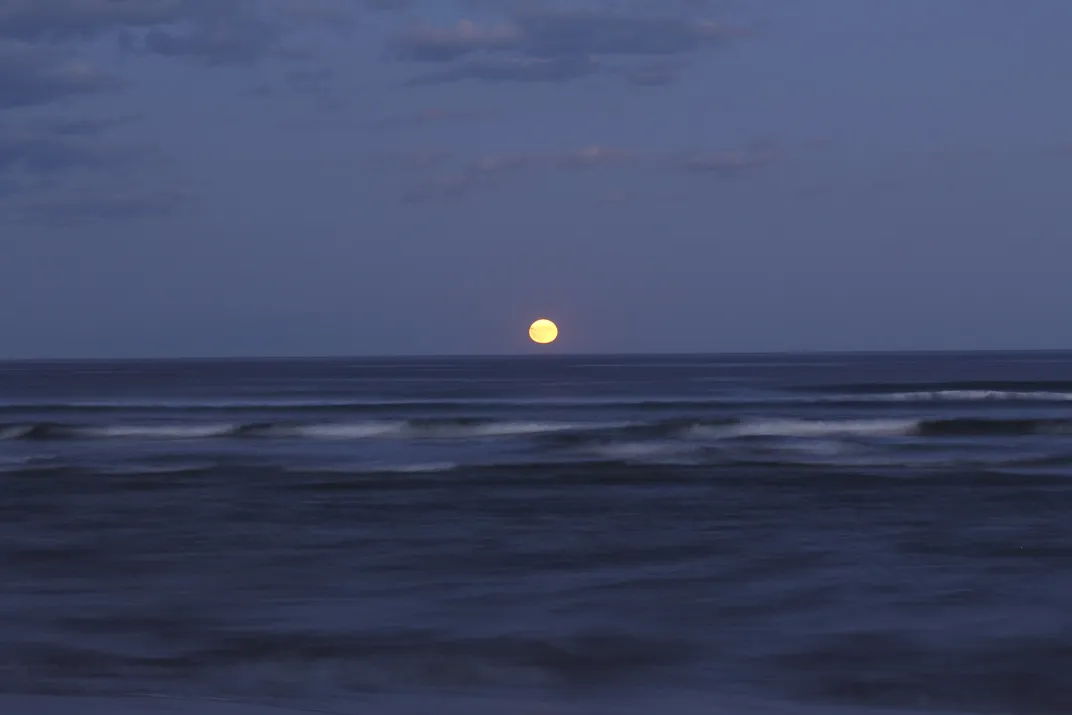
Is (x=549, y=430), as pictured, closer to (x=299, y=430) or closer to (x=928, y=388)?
(x=299, y=430)

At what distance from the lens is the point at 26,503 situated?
16.4m

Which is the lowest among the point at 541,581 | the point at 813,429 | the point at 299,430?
the point at 541,581

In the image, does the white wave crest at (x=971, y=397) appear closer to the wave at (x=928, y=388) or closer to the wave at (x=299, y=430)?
the wave at (x=928, y=388)

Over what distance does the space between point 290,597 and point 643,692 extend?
3869mm

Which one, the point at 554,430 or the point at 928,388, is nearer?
the point at 554,430

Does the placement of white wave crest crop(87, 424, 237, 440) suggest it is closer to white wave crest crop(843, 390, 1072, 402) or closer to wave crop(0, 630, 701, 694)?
wave crop(0, 630, 701, 694)

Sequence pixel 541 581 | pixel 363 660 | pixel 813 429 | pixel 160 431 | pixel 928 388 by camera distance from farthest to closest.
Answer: pixel 928 388 < pixel 160 431 < pixel 813 429 < pixel 541 581 < pixel 363 660

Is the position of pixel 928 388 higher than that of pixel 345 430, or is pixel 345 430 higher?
pixel 928 388

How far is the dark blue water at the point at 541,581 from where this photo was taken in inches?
287

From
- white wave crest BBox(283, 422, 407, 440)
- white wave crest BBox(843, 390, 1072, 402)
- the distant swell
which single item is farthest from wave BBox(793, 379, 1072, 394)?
white wave crest BBox(283, 422, 407, 440)

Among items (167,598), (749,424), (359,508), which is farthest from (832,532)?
(749,424)

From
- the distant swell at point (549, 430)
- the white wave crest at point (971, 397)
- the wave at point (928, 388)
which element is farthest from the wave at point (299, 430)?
the wave at point (928, 388)

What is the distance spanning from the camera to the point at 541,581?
10.7 m

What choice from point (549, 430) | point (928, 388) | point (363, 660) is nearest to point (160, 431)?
point (549, 430)
